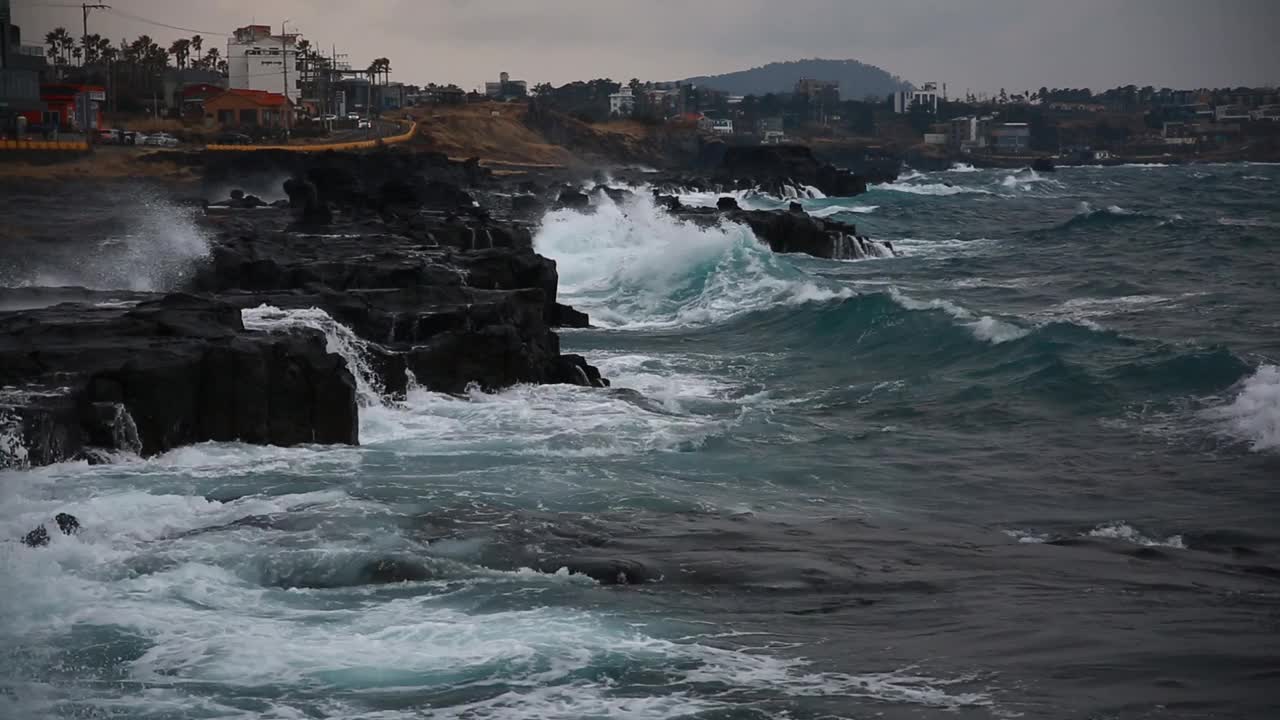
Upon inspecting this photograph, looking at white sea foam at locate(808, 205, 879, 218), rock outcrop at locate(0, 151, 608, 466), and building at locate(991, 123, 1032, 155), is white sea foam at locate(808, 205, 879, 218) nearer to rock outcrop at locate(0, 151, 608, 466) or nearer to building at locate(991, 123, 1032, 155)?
rock outcrop at locate(0, 151, 608, 466)

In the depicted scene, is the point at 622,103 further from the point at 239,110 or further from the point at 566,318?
the point at 566,318

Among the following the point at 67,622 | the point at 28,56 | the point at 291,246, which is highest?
the point at 28,56

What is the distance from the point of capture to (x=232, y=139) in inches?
2601

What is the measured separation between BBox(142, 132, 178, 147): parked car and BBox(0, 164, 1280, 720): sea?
41.5 m

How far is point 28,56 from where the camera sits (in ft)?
159

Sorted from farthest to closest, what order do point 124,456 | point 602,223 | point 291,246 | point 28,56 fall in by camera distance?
point 28,56 → point 602,223 → point 291,246 → point 124,456

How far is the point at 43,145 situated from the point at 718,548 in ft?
125

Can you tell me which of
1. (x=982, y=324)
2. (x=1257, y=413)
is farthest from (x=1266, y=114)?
(x=1257, y=413)

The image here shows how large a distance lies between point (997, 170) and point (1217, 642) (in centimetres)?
13184

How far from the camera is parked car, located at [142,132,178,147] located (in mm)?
58244

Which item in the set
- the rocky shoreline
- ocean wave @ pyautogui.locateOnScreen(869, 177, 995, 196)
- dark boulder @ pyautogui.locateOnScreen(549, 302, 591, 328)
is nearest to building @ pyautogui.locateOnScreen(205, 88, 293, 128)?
ocean wave @ pyautogui.locateOnScreen(869, 177, 995, 196)

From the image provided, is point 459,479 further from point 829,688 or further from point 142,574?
point 829,688

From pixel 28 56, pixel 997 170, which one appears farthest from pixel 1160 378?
pixel 997 170

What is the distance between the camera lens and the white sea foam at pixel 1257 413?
48.5 feet
